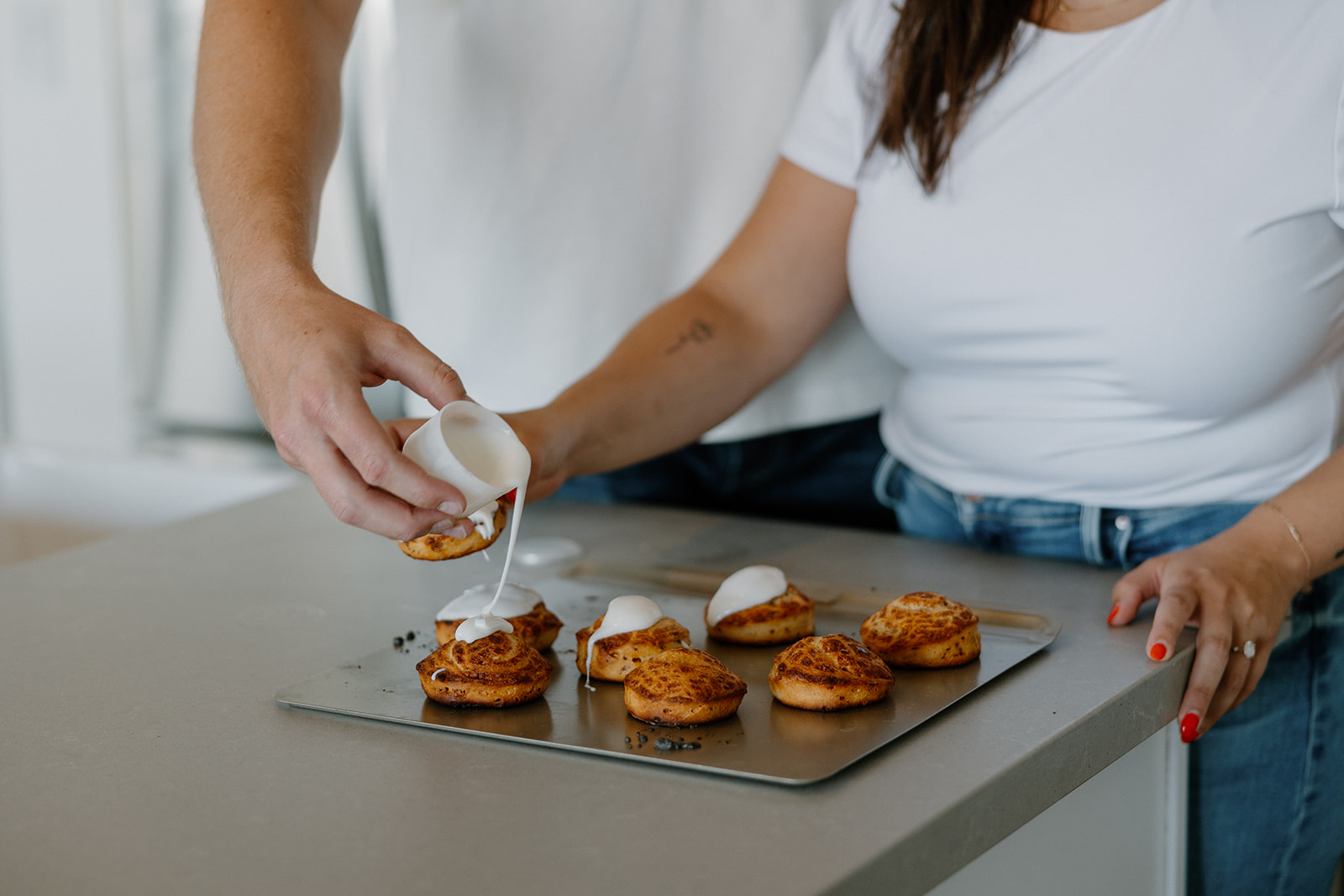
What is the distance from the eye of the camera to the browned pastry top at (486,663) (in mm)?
901

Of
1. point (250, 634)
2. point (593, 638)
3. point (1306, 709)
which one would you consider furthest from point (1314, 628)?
point (250, 634)

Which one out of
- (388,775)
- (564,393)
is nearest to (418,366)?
(388,775)

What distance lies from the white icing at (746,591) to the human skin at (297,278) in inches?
8.8

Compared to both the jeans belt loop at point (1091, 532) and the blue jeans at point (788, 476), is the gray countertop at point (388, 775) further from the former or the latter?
the blue jeans at point (788, 476)

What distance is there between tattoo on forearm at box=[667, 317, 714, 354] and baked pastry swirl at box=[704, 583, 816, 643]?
16.7 inches

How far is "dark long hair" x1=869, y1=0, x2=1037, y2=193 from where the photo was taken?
1.31m

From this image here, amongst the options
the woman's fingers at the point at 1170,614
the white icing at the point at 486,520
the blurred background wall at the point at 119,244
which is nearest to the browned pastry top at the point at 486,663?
the white icing at the point at 486,520

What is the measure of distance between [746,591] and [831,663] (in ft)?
0.55

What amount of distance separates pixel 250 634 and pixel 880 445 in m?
0.92

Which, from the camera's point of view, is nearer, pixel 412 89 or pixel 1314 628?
pixel 1314 628

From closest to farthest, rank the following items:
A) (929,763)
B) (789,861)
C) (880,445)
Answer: (789,861)
(929,763)
(880,445)

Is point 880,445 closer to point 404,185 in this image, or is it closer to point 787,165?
point 787,165

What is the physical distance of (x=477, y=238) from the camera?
1652 mm

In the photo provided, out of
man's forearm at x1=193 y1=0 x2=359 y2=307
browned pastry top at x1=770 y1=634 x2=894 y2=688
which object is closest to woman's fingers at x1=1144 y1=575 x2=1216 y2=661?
browned pastry top at x1=770 y1=634 x2=894 y2=688
